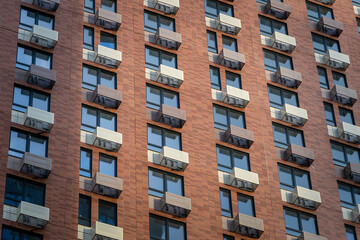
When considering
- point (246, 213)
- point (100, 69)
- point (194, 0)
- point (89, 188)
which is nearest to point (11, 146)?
point (89, 188)

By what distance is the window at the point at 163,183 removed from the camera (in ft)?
197

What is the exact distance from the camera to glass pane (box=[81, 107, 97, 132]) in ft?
200

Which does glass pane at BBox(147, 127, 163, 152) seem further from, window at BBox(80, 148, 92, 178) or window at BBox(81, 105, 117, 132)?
window at BBox(80, 148, 92, 178)

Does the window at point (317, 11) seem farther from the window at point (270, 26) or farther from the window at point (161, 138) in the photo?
the window at point (161, 138)

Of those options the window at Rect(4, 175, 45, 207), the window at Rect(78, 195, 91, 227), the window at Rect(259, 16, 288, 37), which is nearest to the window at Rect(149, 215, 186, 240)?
the window at Rect(78, 195, 91, 227)

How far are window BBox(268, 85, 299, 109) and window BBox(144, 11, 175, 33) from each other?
9.18 meters

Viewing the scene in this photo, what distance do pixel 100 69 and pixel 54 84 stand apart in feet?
14.9

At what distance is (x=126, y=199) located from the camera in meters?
58.1

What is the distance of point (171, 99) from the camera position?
65.6 metres

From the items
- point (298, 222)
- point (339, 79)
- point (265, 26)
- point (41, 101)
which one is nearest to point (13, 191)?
point (41, 101)

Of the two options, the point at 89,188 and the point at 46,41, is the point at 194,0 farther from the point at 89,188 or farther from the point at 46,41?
the point at 89,188

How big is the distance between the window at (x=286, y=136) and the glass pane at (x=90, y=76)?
46.5 feet

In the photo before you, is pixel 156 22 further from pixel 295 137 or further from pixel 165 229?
pixel 165 229

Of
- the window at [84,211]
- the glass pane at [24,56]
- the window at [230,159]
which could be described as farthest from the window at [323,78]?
the window at [84,211]
